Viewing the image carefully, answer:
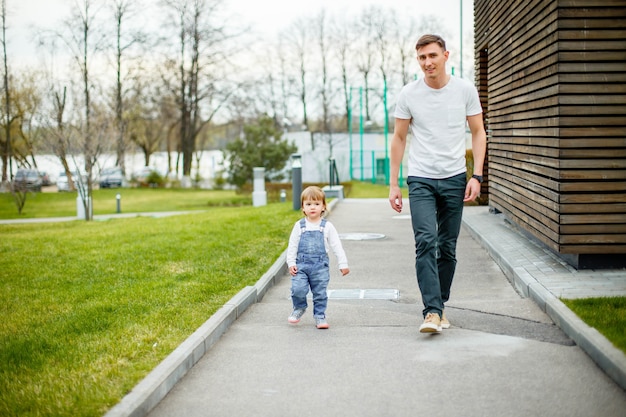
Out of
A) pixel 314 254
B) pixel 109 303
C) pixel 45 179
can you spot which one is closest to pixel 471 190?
pixel 314 254

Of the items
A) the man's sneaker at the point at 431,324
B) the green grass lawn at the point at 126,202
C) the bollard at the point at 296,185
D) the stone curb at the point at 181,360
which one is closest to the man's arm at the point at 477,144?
the man's sneaker at the point at 431,324

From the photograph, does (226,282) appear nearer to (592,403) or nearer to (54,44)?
(592,403)

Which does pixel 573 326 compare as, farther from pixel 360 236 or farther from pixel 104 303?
pixel 360 236

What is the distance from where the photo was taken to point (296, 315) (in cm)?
686

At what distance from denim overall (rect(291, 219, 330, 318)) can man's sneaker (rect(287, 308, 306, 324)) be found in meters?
0.19

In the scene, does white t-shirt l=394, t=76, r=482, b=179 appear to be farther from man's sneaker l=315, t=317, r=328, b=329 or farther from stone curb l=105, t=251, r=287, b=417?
stone curb l=105, t=251, r=287, b=417

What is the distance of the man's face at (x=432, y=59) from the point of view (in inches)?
235

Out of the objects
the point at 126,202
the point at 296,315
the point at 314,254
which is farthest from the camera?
the point at 126,202

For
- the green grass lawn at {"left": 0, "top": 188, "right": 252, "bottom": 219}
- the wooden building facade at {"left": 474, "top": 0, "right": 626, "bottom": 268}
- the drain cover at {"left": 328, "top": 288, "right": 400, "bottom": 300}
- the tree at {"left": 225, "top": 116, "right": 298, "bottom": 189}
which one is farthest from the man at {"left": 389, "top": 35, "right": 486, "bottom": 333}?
the tree at {"left": 225, "top": 116, "right": 298, "bottom": 189}

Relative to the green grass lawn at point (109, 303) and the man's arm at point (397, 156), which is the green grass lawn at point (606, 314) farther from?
the man's arm at point (397, 156)

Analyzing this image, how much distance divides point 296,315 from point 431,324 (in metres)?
1.28

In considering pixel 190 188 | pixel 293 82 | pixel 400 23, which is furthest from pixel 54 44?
pixel 400 23

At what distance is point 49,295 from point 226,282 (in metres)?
1.78

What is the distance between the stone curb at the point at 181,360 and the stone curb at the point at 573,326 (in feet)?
8.58
